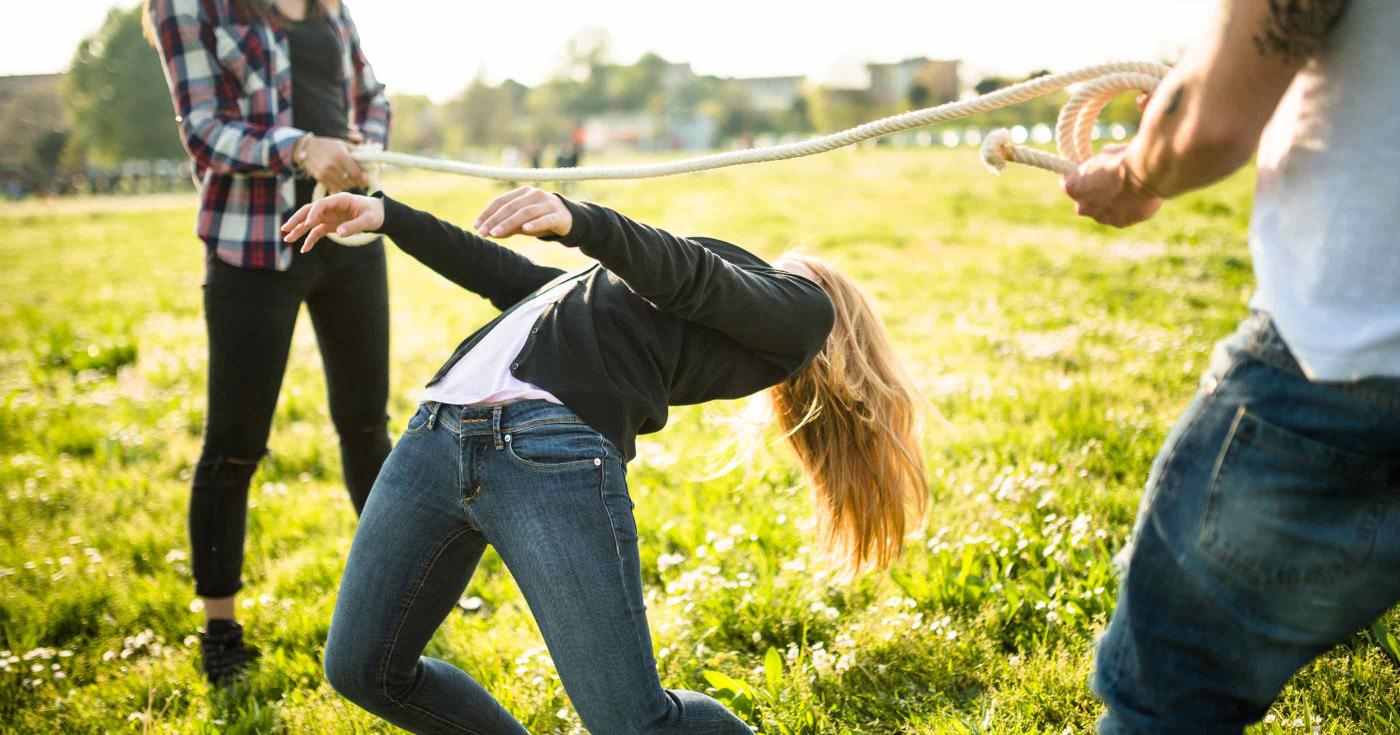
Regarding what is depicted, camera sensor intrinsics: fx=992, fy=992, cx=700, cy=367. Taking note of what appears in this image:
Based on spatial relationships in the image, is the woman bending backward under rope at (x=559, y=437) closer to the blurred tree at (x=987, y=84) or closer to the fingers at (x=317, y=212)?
the fingers at (x=317, y=212)

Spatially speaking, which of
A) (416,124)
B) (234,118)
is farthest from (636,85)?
(234,118)

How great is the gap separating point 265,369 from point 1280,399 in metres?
2.55

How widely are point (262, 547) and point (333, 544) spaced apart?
0.29 metres

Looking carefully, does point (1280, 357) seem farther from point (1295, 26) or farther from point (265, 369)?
point (265, 369)

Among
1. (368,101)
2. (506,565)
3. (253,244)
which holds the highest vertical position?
(368,101)

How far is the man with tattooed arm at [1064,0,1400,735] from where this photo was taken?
1168 mm

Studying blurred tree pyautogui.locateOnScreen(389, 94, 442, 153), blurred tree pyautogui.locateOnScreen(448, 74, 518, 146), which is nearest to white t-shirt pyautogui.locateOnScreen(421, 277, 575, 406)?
blurred tree pyautogui.locateOnScreen(389, 94, 442, 153)

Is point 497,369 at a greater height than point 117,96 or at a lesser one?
lesser

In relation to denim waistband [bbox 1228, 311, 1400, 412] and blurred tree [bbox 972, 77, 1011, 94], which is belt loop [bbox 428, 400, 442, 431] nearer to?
denim waistband [bbox 1228, 311, 1400, 412]

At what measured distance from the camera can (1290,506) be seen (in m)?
1.22

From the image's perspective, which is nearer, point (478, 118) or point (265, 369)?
point (265, 369)

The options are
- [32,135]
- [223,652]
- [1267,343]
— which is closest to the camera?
[1267,343]

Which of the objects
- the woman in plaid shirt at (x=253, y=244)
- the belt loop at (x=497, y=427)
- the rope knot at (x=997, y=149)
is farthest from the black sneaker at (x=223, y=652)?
the rope knot at (x=997, y=149)

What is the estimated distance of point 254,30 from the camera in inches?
112
